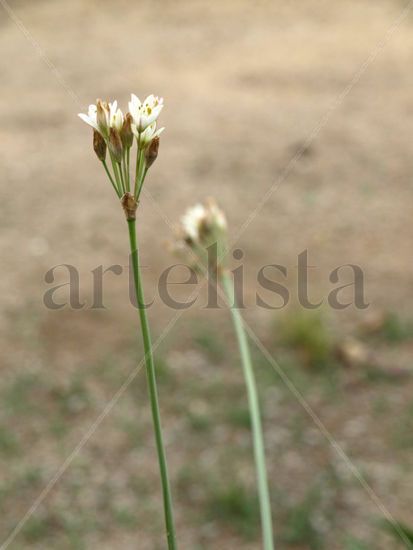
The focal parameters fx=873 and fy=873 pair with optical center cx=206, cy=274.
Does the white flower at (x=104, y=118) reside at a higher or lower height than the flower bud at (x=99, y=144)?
higher

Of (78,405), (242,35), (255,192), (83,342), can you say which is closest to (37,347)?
(83,342)

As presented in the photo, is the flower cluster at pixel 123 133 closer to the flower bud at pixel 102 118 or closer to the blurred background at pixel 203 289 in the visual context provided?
the flower bud at pixel 102 118

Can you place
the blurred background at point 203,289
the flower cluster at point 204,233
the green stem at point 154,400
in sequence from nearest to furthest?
→ the green stem at point 154,400 → the flower cluster at point 204,233 → the blurred background at point 203,289

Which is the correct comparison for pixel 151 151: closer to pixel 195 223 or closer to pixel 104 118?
pixel 104 118

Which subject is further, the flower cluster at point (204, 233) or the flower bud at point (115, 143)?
the flower cluster at point (204, 233)

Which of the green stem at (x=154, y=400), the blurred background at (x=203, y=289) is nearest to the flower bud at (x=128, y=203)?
the green stem at (x=154, y=400)

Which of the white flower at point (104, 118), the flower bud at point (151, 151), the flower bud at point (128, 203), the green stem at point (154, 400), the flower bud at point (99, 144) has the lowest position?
the green stem at point (154, 400)

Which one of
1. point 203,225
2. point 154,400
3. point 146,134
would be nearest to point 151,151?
point 146,134

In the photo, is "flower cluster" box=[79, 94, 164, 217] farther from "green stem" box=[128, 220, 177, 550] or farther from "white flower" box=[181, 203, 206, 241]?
"white flower" box=[181, 203, 206, 241]
